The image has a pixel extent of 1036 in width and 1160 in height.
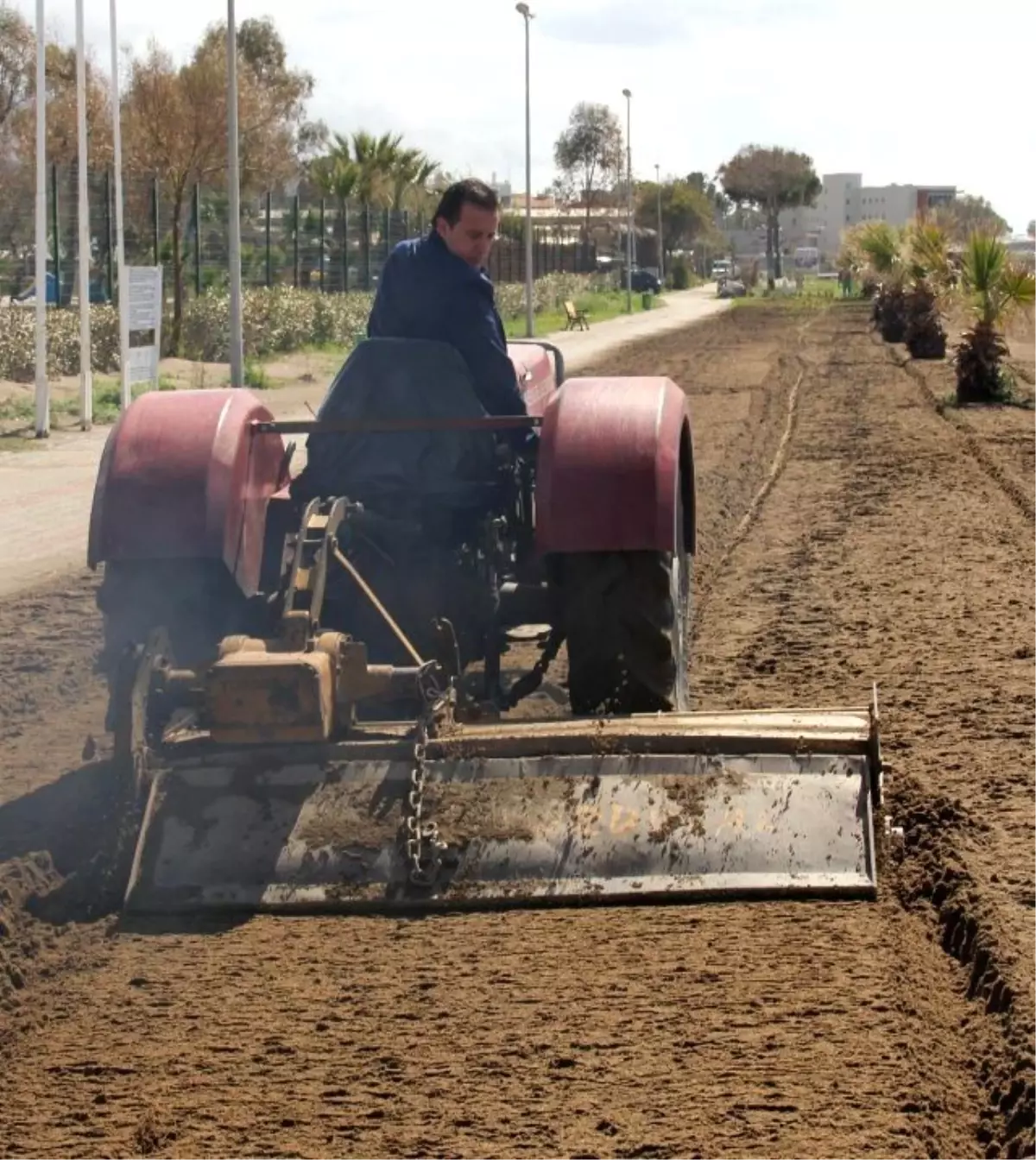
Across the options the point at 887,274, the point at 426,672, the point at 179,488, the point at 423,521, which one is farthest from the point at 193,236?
the point at 426,672

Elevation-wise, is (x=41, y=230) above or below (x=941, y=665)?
above

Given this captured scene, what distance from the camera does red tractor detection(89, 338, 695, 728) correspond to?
6.38m

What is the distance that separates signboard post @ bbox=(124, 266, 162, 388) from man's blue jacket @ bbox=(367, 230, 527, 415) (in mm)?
14174

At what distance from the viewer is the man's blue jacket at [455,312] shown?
23.0 ft

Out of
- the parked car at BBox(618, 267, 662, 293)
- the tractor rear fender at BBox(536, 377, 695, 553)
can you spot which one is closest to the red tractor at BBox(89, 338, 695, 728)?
the tractor rear fender at BBox(536, 377, 695, 553)

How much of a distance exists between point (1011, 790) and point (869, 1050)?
8.05ft

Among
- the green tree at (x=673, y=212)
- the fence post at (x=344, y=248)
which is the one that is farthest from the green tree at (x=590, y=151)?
the fence post at (x=344, y=248)

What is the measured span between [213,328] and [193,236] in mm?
1458

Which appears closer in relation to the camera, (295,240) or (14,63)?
(295,240)

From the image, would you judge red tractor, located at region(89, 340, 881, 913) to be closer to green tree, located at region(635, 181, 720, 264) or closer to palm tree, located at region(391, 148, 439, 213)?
palm tree, located at region(391, 148, 439, 213)

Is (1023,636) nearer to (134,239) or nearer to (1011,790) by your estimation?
(1011,790)

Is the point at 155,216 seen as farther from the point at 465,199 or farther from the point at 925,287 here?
the point at 465,199

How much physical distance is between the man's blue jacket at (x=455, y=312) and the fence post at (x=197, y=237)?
24.3 meters

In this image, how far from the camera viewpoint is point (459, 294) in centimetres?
700
